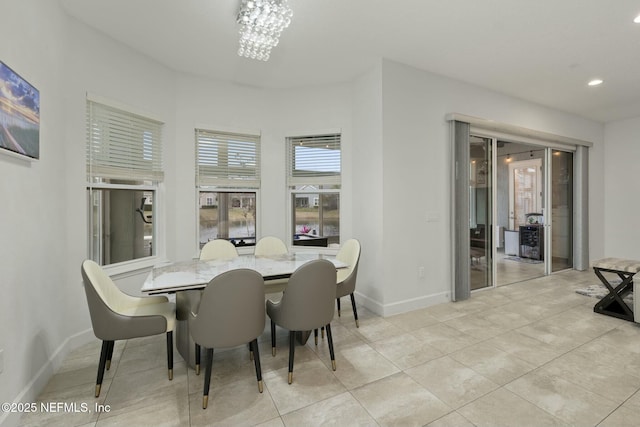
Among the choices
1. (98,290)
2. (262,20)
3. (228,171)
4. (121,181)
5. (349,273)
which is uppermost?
(262,20)

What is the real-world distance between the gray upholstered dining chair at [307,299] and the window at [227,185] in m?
2.19

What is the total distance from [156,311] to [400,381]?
1.99m

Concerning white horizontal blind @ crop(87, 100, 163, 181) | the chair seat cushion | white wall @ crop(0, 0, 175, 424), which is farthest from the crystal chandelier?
the chair seat cushion

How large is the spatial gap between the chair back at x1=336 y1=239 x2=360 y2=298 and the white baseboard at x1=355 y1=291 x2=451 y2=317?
0.62 meters

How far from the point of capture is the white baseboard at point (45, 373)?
1657 millimetres

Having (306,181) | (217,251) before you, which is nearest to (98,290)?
(217,251)

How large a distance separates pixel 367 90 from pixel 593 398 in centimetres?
352

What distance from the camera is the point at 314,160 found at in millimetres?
4238

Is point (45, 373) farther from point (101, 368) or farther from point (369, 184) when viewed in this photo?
point (369, 184)

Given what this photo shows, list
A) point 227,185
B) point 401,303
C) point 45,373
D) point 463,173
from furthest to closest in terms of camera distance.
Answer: point 227,185 → point 463,173 → point 401,303 → point 45,373

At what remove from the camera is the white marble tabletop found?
6.75 feet

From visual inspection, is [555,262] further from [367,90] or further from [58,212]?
[58,212]

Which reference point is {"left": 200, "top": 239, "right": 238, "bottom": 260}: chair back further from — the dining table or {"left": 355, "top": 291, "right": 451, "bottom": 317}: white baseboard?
{"left": 355, "top": 291, "right": 451, "bottom": 317}: white baseboard

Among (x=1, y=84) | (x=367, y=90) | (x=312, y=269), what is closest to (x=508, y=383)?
(x=312, y=269)
